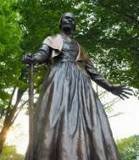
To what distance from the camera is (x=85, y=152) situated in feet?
22.6

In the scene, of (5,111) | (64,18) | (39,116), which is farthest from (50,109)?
(5,111)

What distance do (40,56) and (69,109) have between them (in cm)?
81

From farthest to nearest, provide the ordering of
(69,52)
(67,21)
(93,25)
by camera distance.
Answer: (93,25) → (67,21) → (69,52)

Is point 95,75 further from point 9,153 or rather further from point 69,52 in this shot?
point 9,153

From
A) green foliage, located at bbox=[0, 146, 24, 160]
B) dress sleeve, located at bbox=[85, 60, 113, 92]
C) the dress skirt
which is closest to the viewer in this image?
the dress skirt

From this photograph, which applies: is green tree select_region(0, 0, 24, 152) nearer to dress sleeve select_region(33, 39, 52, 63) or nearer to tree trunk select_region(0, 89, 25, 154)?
tree trunk select_region(0, 89, 25, 154)

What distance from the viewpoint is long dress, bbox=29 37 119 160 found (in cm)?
688

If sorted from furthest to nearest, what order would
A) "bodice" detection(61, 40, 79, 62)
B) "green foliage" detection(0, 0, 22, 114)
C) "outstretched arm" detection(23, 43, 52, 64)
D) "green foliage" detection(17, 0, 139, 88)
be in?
"green foliage" detection(17, 0, 139, 88), "green foliage" detection(0, 0, 22, 114), "bodice" detection(61, 40, 79, 62), "outstretched arm" detection(23, 43, 52, 64)

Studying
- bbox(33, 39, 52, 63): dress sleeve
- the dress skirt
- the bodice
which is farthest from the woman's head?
the dress skirt

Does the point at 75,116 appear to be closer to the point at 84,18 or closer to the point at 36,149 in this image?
the point at 36,149

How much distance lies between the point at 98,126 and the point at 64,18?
5.20 ft

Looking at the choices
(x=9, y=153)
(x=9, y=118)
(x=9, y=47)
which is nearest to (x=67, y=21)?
(x=9, y=47)

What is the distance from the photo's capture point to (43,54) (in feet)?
24.7

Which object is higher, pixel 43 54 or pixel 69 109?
pixel 43 54
